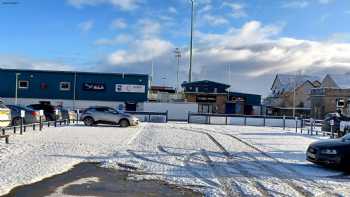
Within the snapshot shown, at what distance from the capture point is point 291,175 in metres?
11.9

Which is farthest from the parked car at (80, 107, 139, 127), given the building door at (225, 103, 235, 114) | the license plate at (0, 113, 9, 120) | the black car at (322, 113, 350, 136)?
the building door at (225, 103, 235, 114)

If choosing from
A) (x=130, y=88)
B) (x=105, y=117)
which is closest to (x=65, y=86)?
(x=130, y=88)

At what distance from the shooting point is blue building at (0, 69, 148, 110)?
2462 inches

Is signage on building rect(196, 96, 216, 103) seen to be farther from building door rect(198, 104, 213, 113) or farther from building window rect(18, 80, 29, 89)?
building window rect(18, 80, 29, 89)

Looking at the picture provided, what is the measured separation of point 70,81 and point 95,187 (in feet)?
180

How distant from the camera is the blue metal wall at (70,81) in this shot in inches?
2459

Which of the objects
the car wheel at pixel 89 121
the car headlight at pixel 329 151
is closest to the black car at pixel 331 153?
the car headlight at pixel 329 151

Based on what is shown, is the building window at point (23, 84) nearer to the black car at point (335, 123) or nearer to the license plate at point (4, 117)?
the black car at point (335, 123)

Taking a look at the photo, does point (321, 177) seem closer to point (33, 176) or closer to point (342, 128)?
point (33, 176)

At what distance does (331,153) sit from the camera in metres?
13.4

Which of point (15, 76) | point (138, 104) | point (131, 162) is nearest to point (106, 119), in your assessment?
point (131, 162)

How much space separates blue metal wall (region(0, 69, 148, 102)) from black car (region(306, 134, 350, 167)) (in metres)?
49.1

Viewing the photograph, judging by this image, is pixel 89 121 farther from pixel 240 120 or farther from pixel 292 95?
pixel 292 95

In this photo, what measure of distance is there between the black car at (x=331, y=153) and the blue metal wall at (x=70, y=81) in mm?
49082
